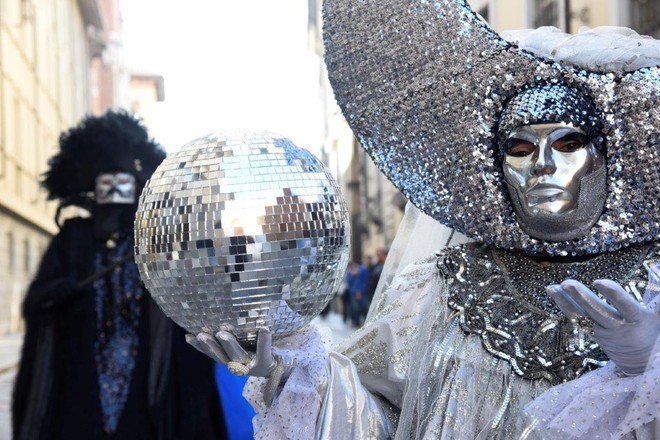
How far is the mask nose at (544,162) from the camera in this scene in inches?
87.8

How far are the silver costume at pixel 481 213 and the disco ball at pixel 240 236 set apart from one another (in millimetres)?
251

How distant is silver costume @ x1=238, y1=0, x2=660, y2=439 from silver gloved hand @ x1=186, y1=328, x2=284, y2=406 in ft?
0.59

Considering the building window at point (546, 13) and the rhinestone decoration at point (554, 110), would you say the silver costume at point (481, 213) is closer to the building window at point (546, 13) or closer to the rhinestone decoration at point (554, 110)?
the rhinestone decoration at point (554, 110)

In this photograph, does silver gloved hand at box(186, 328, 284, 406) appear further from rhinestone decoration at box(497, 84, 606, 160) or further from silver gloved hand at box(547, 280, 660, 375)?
rhinestone decoration at box(497, 84, 606, 160)

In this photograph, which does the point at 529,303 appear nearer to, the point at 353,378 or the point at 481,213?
the point at 481,213

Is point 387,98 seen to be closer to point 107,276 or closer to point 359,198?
point 107,276

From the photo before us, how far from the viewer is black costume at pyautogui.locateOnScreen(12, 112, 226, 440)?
Answer: 4.22 meters

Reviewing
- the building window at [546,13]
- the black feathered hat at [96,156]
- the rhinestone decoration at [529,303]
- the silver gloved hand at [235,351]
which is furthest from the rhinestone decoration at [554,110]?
the building window at [546,13]

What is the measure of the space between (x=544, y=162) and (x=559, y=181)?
50 millimetres

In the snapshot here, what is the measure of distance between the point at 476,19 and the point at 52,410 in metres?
2.64

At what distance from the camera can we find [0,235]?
14.0 m

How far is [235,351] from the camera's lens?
1918 millimetres

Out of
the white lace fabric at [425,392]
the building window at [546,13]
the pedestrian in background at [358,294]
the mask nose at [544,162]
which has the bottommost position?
the pedestrian in background at [358,294]

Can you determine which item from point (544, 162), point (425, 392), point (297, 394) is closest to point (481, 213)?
point (544, 162)
